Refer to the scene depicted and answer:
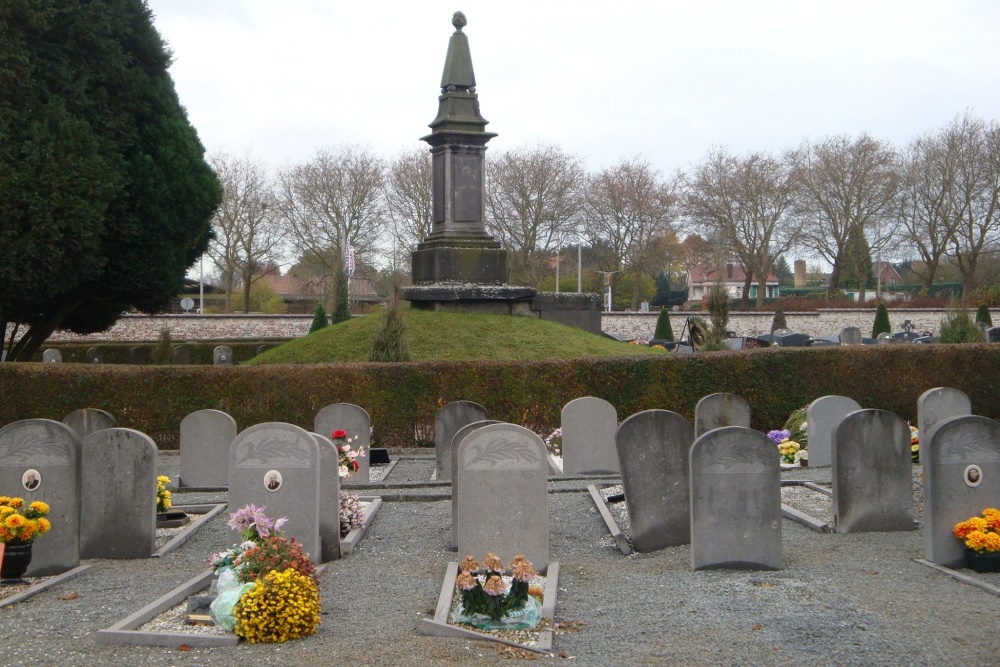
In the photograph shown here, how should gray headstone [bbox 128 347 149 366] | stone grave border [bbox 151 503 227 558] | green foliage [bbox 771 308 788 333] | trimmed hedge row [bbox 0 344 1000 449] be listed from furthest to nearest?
green foliage [bbox 771 308 788 333] < gray headstone [bbox 128 347 149 366] < trimmed hedge row [bbox 0 344 1000 449] < stone grave border [bbox 151 503 227 558]

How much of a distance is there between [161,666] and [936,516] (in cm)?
563

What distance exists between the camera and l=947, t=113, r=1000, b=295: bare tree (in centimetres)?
5897

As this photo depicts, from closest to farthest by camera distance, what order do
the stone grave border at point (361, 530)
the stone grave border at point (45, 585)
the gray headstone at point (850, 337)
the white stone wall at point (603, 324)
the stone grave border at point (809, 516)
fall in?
the stone grave border at point (45, 585) < the stone grave border at point (361, 530) < the stone grave border at point (809, 516) < the gray headstone at point (850, 337) < the white stone wall at point (603, 324)

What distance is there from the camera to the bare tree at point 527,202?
188 feet

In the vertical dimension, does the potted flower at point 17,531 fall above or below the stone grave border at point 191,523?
above

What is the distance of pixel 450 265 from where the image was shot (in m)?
22.9

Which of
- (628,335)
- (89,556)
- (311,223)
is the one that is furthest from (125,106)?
(311,223)

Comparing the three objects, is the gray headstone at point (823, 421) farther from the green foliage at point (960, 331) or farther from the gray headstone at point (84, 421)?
the gray headstone at point (84, 421)

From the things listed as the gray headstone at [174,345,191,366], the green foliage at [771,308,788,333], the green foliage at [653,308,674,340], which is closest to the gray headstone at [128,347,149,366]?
the gray headstone at [174,345,191,366]

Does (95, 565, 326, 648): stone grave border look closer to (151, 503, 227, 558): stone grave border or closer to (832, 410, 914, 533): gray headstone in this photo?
(151, 503, 227, 558): stone grave border

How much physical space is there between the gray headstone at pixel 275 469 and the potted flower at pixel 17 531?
142cm

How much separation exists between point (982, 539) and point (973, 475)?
53 centimetres

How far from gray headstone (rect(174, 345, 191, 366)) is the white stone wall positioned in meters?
7.75

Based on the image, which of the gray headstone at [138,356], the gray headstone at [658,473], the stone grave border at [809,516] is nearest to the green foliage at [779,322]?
the gray headstone at [138,356]
